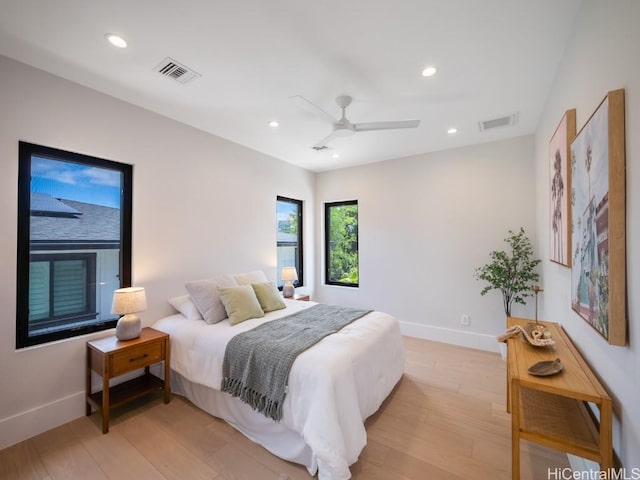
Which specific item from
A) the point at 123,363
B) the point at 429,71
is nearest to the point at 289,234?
the point at 123,363

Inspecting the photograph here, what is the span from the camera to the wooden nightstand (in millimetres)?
2098

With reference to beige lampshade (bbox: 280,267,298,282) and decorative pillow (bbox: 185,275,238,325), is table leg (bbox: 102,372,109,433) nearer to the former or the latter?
decorative pillow (bbox: 185,275,238,325)

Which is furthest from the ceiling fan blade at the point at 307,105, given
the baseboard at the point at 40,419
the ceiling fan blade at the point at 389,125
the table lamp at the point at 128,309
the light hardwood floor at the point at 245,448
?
the baseboard at the point at 40,419

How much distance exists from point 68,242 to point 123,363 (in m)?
1.12

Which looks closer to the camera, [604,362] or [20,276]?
[604,362]

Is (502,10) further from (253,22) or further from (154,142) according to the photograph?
(154,142)

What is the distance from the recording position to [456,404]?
2436mm

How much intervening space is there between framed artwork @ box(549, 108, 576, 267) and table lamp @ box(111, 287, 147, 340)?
3.20 metres

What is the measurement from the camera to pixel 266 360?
1940 mm

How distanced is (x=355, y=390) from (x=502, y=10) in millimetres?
2500

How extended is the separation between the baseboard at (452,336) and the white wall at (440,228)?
0.04 ft

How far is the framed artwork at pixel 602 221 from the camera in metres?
1.08

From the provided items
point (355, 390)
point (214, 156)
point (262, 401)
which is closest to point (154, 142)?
point (214, 156)

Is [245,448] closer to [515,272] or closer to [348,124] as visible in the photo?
[348,124]
